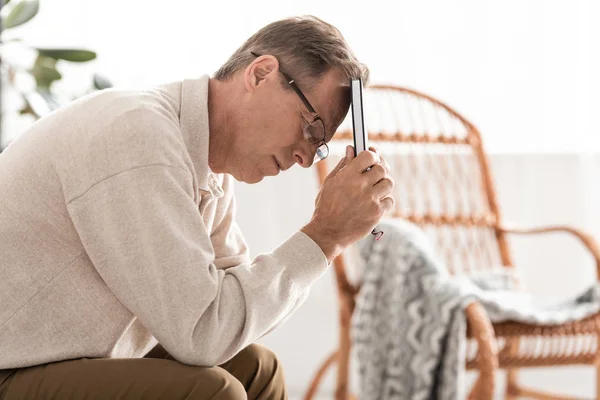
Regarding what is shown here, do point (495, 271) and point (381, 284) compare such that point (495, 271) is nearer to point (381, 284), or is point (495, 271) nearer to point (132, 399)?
point (381, 284)

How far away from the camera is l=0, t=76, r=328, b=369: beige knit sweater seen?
102 cm

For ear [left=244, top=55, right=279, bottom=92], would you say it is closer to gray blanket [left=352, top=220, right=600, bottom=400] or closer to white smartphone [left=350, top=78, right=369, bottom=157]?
white smartphone [left=350, top=78, right=369, bottom=157]

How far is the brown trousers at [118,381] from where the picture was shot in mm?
1041

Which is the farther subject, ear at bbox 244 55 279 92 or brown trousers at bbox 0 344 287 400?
ear at bbox 244 55 279 92

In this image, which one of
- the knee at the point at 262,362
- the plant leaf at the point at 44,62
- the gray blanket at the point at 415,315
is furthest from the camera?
the plant leaf at the point at 44,62

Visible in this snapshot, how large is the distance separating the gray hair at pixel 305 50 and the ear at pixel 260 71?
0.04 ft

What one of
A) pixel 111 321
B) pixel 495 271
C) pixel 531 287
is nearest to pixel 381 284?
pixel 495 271

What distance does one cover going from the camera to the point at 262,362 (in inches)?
51.6

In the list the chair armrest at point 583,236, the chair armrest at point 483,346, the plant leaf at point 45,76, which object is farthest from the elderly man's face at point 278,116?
the chair armrest at point 583,236

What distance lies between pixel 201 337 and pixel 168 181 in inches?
7.7

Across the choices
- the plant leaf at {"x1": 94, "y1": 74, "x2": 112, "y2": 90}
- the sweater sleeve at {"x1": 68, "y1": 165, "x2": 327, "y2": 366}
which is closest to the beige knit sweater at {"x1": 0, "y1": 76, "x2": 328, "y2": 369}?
the sweater sleeve at {"x1": 68, "y1": 165, "x2": 327, "y2": 366}

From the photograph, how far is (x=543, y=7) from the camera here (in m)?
2.86

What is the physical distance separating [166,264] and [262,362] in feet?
1.18

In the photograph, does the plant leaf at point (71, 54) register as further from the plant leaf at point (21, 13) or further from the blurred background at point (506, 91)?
the blurred background at point (506, 91)
